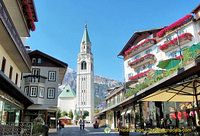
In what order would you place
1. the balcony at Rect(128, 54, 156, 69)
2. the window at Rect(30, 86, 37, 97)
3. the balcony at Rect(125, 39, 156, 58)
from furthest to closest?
the balcony at Rect(125, 39, 156, 58), the balcony at Rect(128, 54, 156, 69), the window at Rect(30, 86, 37, 97)

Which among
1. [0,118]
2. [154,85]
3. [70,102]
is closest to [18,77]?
[0,118]

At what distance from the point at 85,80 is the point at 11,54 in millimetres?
91952

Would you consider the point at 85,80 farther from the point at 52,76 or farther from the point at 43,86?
the point at 43,86

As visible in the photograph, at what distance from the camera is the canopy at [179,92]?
8734mm

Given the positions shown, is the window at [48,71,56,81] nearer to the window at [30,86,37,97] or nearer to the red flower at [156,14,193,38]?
the window at [30,86,37,97]

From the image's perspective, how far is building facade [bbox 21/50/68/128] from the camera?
29.0 metres

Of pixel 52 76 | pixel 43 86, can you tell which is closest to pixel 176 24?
pixel 52 76

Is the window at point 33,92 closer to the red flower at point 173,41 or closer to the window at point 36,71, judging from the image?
the window at point 36,71

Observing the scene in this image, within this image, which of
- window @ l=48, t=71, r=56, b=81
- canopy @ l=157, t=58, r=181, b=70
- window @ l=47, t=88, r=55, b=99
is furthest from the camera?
window @ l=48, t=71, r=56, b=81

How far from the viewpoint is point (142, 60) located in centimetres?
4400

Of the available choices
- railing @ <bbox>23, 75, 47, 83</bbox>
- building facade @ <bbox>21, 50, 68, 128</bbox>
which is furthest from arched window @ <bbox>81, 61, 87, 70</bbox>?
railing @ <bbox>23, 75, 47, 83</bbox>

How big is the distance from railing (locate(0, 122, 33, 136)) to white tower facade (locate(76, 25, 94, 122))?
89623mm

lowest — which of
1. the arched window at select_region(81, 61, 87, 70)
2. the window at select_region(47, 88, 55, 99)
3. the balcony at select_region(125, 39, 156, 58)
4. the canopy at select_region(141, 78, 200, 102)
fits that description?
the canopy at select_region(141, 78, 200, 102)

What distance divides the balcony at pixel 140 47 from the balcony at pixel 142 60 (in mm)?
2583
